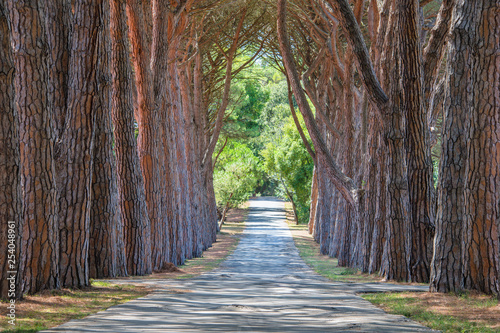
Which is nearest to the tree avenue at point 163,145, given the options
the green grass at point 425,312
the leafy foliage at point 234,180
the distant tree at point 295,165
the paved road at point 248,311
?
the green grass at point 425,312

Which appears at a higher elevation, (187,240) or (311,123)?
(311,123)

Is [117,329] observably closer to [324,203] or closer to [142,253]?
[142,253]

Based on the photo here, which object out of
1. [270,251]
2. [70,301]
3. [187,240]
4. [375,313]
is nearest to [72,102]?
[70,301]

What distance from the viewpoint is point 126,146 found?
11.1 metres

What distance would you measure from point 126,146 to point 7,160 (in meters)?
5.23

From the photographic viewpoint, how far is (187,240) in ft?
65.5

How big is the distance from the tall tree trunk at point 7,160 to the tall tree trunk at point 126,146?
16.9ft

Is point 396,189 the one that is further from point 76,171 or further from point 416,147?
point 76,171

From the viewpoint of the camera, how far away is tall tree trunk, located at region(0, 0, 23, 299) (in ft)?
19.2

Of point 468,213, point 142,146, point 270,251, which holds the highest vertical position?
point 142,146

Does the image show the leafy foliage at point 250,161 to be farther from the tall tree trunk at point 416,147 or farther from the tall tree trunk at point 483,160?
the tall tree trunk at point 483,160

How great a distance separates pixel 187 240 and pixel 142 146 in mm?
6784

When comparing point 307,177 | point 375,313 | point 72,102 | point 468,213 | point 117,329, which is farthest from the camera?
point 307,177

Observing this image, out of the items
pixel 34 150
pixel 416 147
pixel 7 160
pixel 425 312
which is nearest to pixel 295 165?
pixel 416 147
